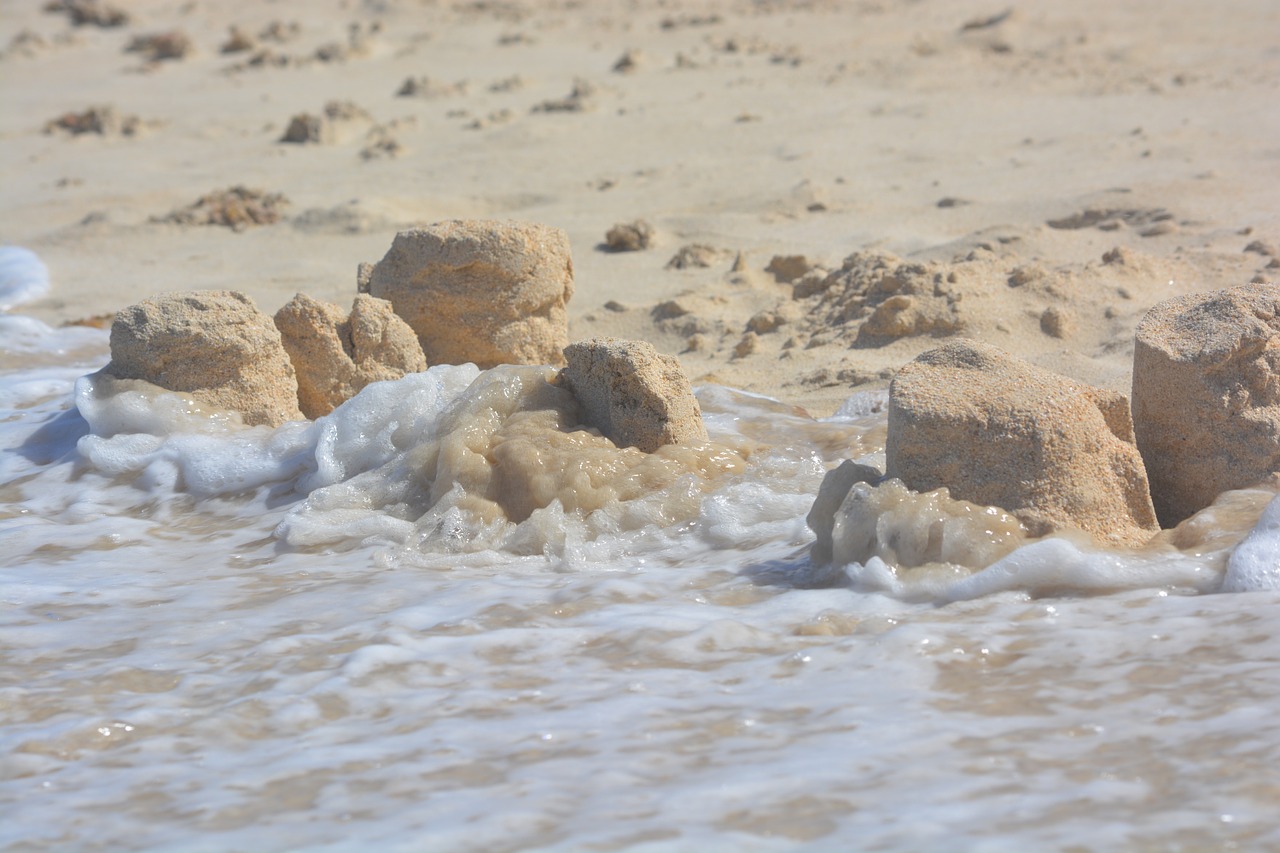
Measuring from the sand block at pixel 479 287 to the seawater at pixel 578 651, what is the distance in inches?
15.1

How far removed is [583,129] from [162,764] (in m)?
6.28

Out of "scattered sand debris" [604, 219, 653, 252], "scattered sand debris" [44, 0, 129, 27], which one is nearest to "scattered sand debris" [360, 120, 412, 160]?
"scattered sand debris" [604, 219, 653, 252]

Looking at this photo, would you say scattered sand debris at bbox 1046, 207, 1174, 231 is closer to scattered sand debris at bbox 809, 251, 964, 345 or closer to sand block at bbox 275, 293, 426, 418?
scattered sand debris at bbox 809, 251, 964, 345

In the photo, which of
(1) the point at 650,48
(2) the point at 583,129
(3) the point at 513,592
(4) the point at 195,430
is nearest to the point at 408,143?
(2) the point at 583,129

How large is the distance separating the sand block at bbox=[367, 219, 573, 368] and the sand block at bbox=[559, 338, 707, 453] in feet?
2.36

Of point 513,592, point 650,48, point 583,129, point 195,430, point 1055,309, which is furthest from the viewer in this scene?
point 650,48

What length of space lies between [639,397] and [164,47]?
8886 mm

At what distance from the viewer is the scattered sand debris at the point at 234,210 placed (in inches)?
285

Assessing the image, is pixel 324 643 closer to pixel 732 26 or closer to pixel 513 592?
pixel 513 592

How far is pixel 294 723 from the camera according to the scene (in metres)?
2.61

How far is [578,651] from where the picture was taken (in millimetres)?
2896

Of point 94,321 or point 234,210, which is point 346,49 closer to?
point 234,210

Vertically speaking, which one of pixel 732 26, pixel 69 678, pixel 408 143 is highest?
pixel 732 26

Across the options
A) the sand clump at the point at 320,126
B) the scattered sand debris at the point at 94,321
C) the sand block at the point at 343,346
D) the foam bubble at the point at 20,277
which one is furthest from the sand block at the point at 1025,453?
the sand clump at the point at 320,126
